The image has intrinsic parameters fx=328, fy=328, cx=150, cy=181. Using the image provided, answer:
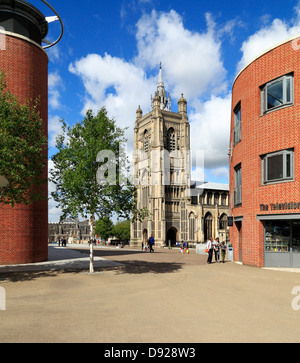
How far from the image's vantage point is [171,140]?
262 ft

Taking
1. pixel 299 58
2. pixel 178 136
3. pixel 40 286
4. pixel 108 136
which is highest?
pixel 178 136

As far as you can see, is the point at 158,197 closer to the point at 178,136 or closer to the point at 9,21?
the point at 178,136

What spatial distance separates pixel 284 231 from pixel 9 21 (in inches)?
832

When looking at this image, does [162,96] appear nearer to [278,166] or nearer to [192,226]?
[192,226]

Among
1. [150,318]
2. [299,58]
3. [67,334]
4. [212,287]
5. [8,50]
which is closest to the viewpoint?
[67,334]

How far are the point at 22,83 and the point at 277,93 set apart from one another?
15814 mm

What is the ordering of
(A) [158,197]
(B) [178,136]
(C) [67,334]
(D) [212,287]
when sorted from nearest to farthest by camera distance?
1. (C) [67,334]
2. (D) [212,287]
3. (A) [158,197]
4. (B) [178,136]

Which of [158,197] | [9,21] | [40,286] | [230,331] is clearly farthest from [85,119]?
[158,197]

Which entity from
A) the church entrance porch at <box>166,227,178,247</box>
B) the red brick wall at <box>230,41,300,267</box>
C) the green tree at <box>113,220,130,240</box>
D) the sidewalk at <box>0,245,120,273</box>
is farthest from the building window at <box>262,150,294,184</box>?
the green tree at <box>113,220,130,240</box>

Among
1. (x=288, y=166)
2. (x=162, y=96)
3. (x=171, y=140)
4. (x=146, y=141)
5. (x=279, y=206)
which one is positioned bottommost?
(x=279, y=206)

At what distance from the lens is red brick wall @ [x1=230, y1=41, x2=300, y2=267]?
1641cm

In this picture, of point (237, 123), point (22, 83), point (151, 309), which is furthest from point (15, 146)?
point (237, 123)

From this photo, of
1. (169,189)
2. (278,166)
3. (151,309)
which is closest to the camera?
(151,309)

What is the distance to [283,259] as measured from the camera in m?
16.9
